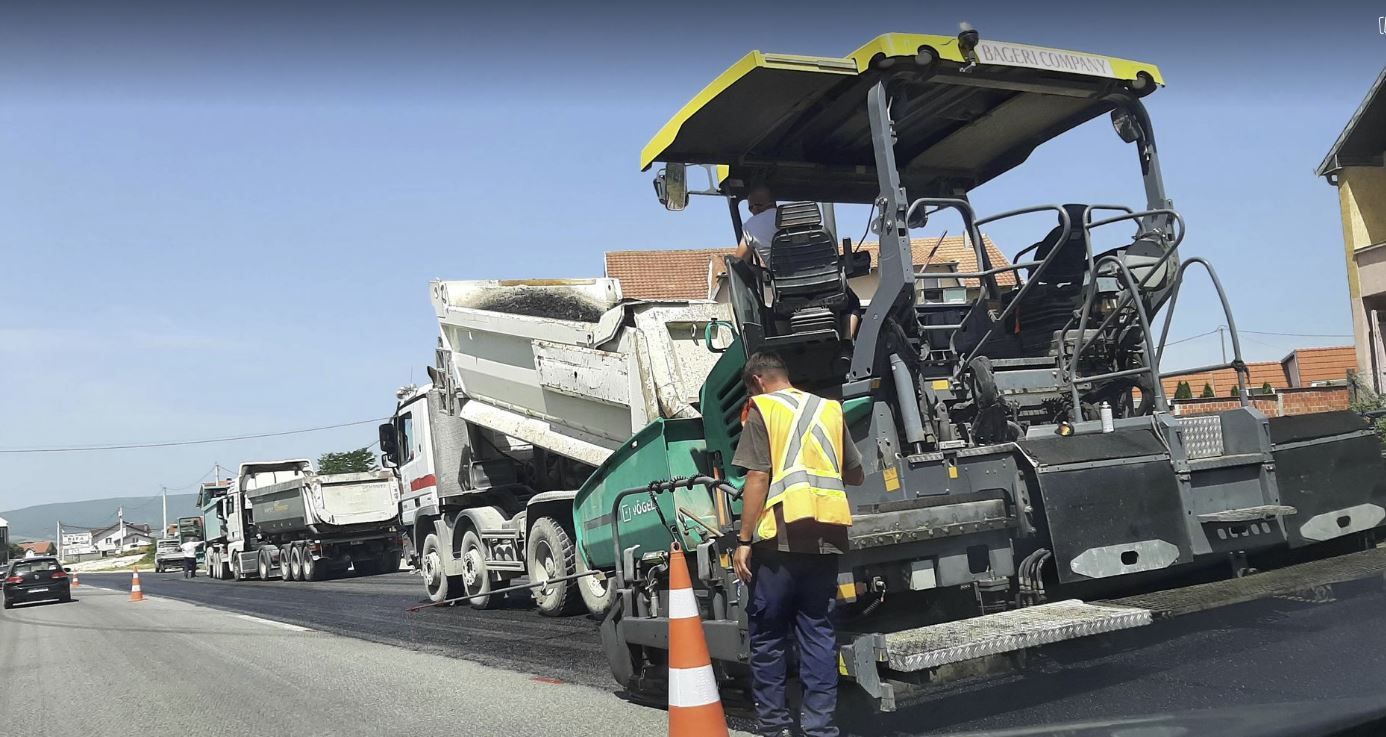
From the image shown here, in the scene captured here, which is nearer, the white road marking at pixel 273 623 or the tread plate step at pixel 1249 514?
the tread plate step at pixel 1249 514

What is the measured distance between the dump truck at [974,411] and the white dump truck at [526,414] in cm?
165

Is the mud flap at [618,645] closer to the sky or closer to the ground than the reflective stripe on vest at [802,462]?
closer to the ground

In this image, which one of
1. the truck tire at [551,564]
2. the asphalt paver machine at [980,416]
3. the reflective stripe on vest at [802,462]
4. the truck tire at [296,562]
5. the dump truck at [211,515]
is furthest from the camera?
the dump truck at [211,515]

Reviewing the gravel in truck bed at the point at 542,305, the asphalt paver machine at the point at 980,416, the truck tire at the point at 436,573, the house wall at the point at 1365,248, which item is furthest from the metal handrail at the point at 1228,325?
the house wall at the point at 1365,248

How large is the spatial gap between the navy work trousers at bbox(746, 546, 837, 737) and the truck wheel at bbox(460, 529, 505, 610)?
8.03 m

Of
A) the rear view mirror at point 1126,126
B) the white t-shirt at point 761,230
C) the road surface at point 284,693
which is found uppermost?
the rear view mirror at point 1126,126

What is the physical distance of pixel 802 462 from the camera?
3.86 meters

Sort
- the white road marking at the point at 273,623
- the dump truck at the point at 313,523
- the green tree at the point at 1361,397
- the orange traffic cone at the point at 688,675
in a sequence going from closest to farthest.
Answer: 1. the orange traffic cone at the point at 688,675
2. the white road marking at the point at 273,623
3. the green tree at the point at 1361,397
4. the dump truck at the point at 313,523

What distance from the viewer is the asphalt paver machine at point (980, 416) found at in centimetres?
438

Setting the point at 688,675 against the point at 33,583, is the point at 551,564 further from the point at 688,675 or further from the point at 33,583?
the point at 33,583

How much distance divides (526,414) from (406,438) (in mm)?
3202

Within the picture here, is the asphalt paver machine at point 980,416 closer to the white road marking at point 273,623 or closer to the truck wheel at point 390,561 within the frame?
the white road marking at point 273,623

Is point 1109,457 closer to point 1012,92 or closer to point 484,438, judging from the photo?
point 1012,92

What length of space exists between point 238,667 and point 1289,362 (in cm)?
2561
